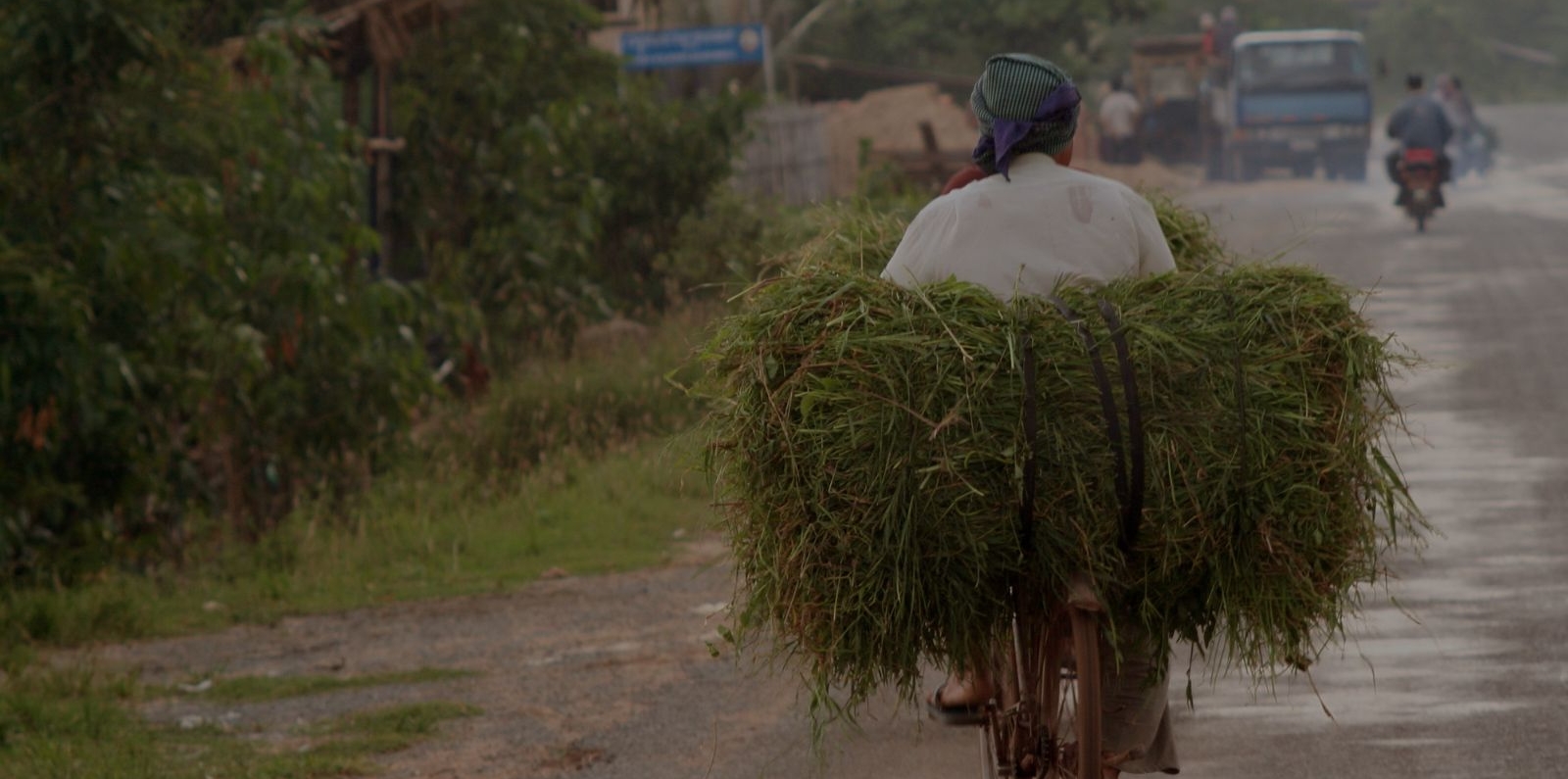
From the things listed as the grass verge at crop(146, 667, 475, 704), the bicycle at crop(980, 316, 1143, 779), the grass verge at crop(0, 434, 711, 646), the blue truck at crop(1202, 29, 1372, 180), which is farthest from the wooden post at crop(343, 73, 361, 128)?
the blue truck at crop(1202, 29, 1372, 180)

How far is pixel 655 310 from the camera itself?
1895 cm

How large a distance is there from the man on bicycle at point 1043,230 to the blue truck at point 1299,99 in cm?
3192

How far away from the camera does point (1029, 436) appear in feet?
13.0

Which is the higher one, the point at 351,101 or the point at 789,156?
the point at 351,101

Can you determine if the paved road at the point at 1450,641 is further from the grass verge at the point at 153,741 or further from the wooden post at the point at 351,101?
the wooden post at the point at 351,101

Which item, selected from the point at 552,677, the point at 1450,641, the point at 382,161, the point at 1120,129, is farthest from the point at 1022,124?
the point at 1120,129

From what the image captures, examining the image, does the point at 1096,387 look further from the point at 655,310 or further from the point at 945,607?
the point at 655,310

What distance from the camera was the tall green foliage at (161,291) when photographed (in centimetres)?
956

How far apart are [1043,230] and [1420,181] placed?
2094 centimetres

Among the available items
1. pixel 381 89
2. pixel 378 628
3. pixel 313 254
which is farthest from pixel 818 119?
pixel 378 628

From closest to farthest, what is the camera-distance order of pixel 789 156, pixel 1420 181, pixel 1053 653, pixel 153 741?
1. pixel 1053 653
2. pixel 153 741
3. pixel 1420 181
4. pixel 789 156

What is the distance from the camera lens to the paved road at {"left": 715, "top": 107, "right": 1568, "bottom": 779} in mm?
5699

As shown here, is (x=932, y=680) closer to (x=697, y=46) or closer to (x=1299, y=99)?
(x=697, y=46)

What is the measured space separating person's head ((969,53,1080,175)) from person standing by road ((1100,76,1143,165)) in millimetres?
33781
